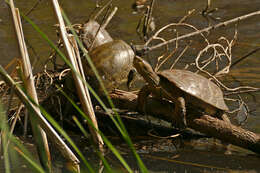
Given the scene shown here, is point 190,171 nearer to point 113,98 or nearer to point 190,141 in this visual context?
point 190,141

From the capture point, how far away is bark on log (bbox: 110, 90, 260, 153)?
12.2ft

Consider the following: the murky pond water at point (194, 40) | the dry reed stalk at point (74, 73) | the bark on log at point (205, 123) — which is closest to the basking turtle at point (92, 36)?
the murky pond water at point (194, 40)

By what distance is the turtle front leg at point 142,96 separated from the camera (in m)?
3.99

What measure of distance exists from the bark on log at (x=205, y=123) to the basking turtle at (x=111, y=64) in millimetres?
128

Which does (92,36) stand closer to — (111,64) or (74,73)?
(111,64)

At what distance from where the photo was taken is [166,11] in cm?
796

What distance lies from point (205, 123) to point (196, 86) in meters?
0.30

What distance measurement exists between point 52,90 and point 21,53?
1472 mm

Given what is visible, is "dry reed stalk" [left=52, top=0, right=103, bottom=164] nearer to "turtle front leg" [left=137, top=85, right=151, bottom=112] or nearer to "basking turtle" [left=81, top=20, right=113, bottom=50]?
"turtle front leg" [left=137, top=85, right=151, bottom=112]

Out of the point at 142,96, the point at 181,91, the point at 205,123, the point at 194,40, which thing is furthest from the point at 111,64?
the point at 194,40

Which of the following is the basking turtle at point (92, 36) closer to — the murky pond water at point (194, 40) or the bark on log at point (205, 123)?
the murky pond water at point (194, 40)

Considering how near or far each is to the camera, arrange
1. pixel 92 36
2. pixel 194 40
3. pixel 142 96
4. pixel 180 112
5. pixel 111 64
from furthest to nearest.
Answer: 1. pixel 194 40
2. pixel 92 36
3. pixel 111 64
4. pixel 142 96
5. pixel 180 112

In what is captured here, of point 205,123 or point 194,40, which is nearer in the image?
point 205,123

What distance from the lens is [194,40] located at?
259 inches
